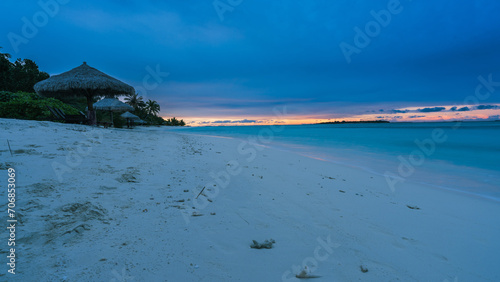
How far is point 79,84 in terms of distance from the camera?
10406 millimetres

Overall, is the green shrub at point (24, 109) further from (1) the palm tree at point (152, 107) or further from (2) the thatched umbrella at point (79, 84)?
(1) the palm tree at point (152, 107)

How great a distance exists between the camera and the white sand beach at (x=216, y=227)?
186 cm

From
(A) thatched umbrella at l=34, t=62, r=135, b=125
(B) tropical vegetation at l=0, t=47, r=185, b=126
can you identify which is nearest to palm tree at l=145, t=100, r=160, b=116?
(B) tropical vegetation at l=0, t=47, r=185, b=126

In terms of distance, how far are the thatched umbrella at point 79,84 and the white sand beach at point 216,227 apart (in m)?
7.16

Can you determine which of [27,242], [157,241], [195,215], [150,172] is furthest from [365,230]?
[150,172]

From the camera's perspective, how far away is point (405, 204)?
4145 mm

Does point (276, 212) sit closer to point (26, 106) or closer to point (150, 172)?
point (150, 172)

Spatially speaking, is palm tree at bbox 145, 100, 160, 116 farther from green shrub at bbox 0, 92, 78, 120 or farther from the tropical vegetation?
green shrub at bbox 0, 92, 78, 120

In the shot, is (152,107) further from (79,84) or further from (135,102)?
(79,84)

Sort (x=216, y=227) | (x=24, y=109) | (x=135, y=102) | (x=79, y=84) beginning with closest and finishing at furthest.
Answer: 1. (x=216, y=227)
2. (x=24, y=109)
3. (x=79, y=84)
4. (x=135, y=102)

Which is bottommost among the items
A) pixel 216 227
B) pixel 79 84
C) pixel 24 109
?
pixel 216 227

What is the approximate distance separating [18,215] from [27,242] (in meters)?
0.61

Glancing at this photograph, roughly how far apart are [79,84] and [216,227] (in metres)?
12.1

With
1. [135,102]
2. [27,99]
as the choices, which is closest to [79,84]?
[27,99]
